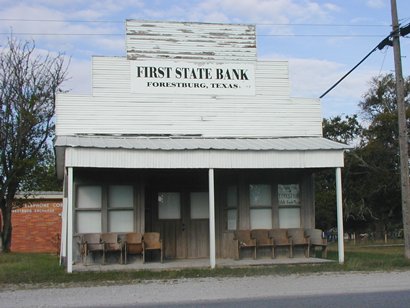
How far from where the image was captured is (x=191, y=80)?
693 inches

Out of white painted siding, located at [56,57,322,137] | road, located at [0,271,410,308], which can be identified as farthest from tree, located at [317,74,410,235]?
road, located at [0,271,410,308]

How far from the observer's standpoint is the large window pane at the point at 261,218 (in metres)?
17.3

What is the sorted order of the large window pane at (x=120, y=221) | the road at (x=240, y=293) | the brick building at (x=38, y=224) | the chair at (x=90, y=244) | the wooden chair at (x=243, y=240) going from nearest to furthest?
1. the road at (x=240, y=293)
2. the chair at (x=90, y=244)
3. the large window pane at (x=120, y=221)
4. the wooden chair at (x=243, y=240)
5. the brick building at (x=38, y=224)

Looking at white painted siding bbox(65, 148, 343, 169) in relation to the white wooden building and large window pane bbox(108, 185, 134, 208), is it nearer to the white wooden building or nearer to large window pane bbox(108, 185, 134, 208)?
the white wooden building

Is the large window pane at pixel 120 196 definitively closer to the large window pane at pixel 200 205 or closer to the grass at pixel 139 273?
the large window pane at pixel 200 205

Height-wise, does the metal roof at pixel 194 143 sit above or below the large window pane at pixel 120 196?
above

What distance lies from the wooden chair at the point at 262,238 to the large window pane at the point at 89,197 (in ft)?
14.1

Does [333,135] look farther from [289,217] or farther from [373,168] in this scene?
[289,217]

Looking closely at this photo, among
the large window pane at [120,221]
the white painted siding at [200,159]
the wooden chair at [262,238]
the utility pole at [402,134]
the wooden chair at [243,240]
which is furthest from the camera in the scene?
the utility pole at [402,134]

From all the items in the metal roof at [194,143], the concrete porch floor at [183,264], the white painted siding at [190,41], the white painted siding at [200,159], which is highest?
the white painted siding at [190,41]

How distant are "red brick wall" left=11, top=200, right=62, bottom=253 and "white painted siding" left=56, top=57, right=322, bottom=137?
14.4m

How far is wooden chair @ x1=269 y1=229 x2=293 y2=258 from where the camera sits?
1678 cm

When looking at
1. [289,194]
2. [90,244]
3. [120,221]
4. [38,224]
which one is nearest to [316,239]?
[289,194]

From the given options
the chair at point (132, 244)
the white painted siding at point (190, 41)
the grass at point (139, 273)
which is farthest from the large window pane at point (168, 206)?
the white painted siding at point (190, 41)
